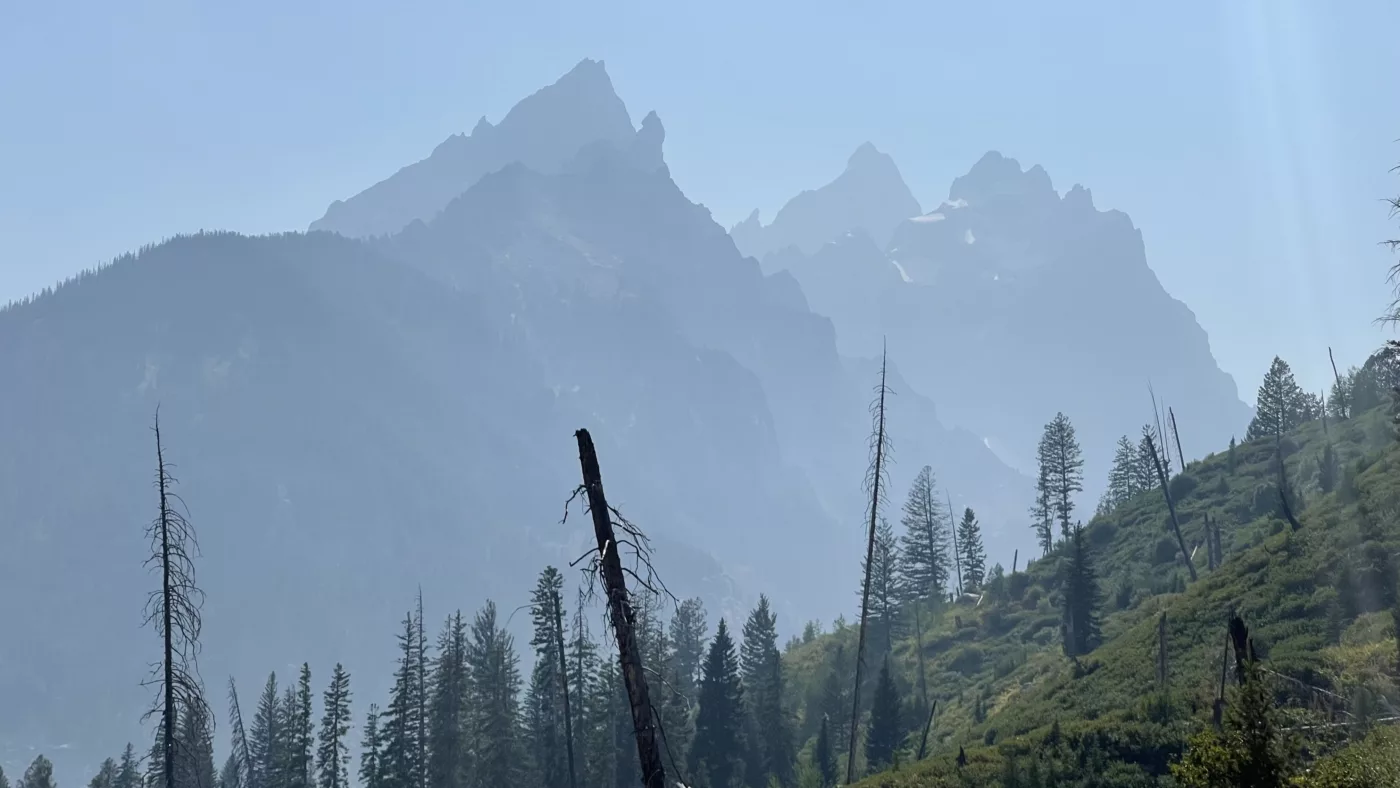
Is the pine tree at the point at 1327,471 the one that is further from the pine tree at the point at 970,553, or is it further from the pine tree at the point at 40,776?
the pine tree at the point at 40,776

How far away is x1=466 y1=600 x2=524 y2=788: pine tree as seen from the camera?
65625 mm

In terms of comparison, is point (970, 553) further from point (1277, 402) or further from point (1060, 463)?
point (1277, 402)

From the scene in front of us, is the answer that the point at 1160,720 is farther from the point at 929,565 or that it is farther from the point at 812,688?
the point at 929,565

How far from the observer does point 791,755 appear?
72.5m

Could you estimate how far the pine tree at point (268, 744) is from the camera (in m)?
75.1

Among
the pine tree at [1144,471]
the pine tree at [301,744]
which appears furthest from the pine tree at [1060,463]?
the pine tree at [301,744]

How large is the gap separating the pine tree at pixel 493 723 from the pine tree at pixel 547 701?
5.83 ft

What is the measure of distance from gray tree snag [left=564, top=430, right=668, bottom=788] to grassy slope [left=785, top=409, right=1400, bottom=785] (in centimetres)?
2482

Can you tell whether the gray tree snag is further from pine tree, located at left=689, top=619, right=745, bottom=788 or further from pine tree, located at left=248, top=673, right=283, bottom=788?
pine tree, located at left=248, top=673, right=283, bottom=788

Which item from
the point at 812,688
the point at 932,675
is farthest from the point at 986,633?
the point at 812,688

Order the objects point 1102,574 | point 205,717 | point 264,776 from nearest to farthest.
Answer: point 205,717 < point 264,776 < point 1102,574

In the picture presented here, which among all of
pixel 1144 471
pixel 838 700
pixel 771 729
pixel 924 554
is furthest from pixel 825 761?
pixel 1144 471

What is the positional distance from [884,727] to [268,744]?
48769mm

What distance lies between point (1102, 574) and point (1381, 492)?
38653 millimetres
